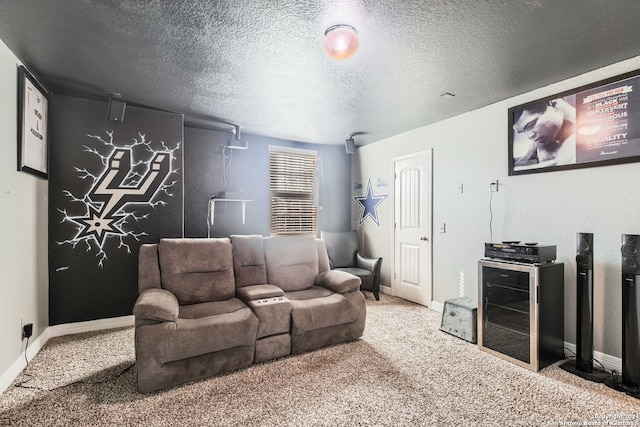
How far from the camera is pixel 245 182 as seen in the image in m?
4.70

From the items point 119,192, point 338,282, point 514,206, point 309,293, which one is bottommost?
point 309,293

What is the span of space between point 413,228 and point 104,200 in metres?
3.87

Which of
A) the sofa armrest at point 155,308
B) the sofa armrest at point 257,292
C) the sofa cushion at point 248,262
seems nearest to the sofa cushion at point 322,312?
the sofa armrest at point 257,292

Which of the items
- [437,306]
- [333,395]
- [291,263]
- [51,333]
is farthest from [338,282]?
[51,333]

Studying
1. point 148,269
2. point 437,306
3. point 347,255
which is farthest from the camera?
point 347,255

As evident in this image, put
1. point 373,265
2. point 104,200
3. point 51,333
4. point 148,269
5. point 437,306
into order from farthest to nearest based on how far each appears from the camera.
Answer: point 373,265 → point 437,306 → point 104,200 → point 51,333 → point 148,269

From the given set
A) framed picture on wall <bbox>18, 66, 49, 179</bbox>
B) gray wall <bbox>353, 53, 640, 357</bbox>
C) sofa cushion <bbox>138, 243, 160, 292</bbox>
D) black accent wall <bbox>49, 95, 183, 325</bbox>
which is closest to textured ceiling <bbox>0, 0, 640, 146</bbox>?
framed picture on wall <bbox>18, 66, 49, 179</bbox>

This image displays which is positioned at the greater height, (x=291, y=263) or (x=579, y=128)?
(x=579, y=128)

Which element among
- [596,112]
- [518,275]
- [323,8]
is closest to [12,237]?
[323,8]

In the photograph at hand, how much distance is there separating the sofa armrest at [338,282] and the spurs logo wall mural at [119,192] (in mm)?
2090

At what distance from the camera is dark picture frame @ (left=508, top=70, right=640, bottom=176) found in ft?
8.05

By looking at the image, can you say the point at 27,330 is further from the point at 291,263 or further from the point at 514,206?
the point at 514,206

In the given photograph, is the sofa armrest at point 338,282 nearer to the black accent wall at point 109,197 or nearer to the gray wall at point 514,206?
the gray wall at point 514,206

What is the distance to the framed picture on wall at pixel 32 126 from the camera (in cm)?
247
